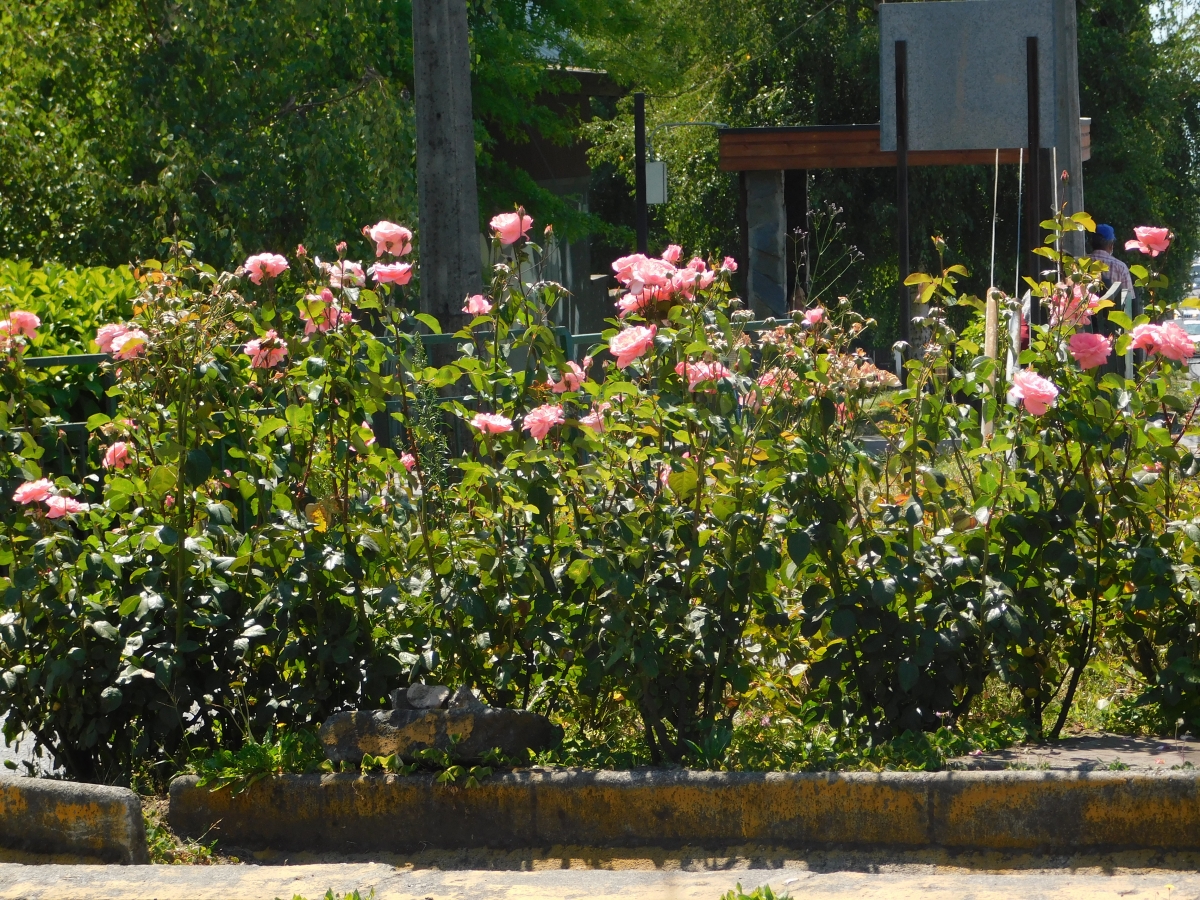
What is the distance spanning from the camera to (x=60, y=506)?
409 centimetres

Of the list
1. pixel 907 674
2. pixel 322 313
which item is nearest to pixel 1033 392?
pixel 907 674

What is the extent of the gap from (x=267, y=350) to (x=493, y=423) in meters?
0.79

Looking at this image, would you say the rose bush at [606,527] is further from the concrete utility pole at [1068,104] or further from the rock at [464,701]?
the concrete utility pole at [1068,104]

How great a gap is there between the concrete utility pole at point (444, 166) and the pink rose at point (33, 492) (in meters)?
3.62

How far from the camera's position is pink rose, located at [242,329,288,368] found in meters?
4.25

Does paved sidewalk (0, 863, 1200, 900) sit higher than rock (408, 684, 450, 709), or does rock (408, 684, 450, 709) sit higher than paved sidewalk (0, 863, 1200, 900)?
rock (408, 684, 450, 709)

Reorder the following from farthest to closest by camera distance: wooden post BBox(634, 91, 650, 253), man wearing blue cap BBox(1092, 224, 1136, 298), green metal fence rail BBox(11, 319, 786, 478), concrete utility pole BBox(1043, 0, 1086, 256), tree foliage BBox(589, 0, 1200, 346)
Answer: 1. tree foliage BBox(589, 0, 1200, 346)
2. wooden post BBox(634, 91, 650, 253)
3. man wearing blue cap BBox(1092, 224, 1136, 298)
4. concrete utility pole BBox(1043, 0, 1086, 256)
5. green metal fence rail BBox(11, 319, 786, 478)

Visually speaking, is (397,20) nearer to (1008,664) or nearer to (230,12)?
(230,12)

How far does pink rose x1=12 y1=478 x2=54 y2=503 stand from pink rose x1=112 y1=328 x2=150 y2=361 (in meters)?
0.42

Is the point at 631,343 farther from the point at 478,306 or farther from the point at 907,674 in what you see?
the point at 907,674

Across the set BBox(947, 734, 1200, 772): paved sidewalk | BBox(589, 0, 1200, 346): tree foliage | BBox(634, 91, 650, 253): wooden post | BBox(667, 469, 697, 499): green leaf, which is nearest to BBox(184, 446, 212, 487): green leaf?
BBox(667, 469, 697, 499): green leaf

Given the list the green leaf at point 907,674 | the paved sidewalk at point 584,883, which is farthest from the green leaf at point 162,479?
the green leaf at point 907,674

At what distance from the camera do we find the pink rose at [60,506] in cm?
409

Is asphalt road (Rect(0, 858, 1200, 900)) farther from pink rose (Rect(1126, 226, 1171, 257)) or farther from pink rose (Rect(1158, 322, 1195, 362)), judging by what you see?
pink rose (Rect(1126, 226, 1171, 257))
